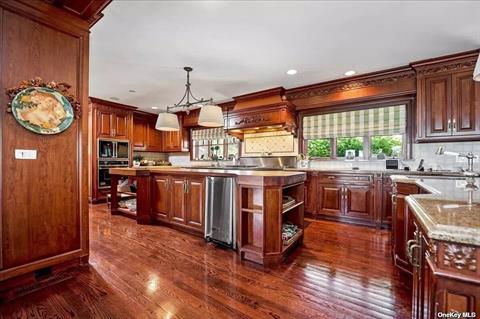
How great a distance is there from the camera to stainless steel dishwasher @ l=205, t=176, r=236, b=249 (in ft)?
8.87

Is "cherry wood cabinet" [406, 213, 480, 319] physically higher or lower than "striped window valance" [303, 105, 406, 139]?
lower

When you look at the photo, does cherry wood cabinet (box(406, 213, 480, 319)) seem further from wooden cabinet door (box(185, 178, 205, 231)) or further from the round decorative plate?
the round decorative plate

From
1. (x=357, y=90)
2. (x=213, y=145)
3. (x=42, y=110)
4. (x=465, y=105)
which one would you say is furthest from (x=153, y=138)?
(x=465, y=105)

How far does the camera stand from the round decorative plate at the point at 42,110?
1907 millimetres

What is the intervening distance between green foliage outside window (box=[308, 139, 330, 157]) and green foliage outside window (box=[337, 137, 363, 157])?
0.21 meters

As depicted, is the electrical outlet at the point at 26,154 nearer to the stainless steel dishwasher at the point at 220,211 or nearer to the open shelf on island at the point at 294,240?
the stainless steel dishwasher at the point at 220,211

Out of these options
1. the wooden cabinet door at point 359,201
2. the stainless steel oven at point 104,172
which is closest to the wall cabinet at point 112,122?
the stainless steel oven at point 104,172

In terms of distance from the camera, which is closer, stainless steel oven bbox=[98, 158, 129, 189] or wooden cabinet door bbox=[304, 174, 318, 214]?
wooden cabinet door bbox=[304, 174, 318, 214]

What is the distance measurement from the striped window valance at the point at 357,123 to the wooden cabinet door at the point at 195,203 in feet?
8.96

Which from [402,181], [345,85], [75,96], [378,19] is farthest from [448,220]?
[345,85]

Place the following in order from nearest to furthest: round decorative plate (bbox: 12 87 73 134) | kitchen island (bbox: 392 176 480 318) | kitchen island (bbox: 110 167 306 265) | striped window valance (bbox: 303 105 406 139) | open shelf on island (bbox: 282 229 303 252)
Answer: kitchen island (bbox: 392 176 480 318) → round decorative plate (bbox: 12 87 73 134) → kitchen island (bbox: 110 167 306 265) → open shelf on island (bbox: 282 229 303 252) → striped window valance (bbox: 303 105 406 139)

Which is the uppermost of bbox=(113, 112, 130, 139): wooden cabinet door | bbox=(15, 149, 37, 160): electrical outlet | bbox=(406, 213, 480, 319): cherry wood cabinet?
bbox=(113, 112, 130, 139): wooden cabinet door

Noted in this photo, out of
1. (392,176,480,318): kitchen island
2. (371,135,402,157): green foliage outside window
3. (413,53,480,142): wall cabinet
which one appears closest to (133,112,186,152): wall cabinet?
(371,135,402,157): green foliage outside window

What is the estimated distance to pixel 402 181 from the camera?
2064 millimetres
